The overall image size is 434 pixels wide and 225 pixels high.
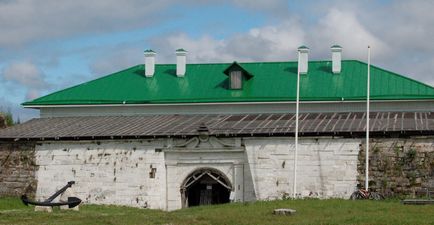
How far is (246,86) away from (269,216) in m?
17.6

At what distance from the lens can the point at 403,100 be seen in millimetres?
36438

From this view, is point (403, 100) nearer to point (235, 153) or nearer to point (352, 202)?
point (235, 153)

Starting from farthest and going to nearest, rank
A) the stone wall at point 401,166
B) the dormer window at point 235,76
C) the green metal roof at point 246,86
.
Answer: the dormer window at point 235,76
the green metal roof at point 246,86
the stone wall at point 401,166

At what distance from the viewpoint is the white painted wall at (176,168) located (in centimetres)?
2966

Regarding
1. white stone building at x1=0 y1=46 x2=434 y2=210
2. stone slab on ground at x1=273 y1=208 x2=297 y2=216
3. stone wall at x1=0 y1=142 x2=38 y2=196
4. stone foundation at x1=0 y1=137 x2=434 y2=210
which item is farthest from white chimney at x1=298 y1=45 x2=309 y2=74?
stone slab on ground at x1=273 y1=208 x2=297 y2=216

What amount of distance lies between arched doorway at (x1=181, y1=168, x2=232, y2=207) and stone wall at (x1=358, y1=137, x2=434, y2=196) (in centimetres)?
581

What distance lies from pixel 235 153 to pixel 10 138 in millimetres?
9278

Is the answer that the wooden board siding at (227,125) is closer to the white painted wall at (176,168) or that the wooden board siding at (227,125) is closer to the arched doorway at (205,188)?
the white painted wall at (176,168)

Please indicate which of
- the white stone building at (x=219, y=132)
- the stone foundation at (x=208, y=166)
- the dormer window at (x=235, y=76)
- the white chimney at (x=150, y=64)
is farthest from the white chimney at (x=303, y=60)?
the stone foundation at (x=208, y=166)

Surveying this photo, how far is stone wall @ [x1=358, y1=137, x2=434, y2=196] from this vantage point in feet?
93.1

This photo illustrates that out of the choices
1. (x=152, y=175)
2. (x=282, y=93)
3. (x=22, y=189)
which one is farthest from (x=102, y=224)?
(x=282, y=93)

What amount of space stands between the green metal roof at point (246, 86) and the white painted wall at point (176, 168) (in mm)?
6677

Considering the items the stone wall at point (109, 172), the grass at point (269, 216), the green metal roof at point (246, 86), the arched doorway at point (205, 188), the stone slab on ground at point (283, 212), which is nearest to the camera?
the grass at point (269, 216)

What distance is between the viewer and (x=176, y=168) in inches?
1246
